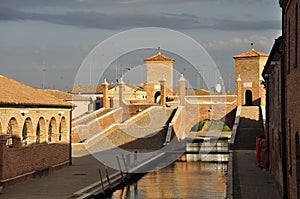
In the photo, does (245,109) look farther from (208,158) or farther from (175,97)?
(208,158)

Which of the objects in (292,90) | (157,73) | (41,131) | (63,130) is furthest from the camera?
(157,73)

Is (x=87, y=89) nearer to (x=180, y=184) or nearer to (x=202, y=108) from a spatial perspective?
(x=202, y=108)

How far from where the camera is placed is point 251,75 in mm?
53156

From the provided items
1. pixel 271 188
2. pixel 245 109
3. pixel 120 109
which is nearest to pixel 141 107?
pixel 120 109

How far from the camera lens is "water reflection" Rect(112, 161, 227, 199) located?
19.4 metres

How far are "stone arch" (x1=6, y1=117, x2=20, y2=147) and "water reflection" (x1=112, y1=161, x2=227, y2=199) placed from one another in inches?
154

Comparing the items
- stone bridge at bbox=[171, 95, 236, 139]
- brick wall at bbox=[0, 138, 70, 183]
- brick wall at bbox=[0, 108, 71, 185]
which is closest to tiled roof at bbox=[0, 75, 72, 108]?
brick wall at bbox=[0, 108, 71, 185]

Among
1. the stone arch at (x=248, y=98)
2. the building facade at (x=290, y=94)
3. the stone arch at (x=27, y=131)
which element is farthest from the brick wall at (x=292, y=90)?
the stone arch at (x=248, y=98)

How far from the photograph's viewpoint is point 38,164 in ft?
71.3

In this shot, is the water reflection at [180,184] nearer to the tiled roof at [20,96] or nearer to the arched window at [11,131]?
the arched window at [11,131]

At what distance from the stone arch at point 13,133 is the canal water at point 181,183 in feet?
12.8

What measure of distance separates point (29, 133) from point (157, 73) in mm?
38084

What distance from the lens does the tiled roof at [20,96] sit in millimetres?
19156

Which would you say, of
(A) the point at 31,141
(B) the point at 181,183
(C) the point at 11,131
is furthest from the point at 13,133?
(B) the point at 181,183
